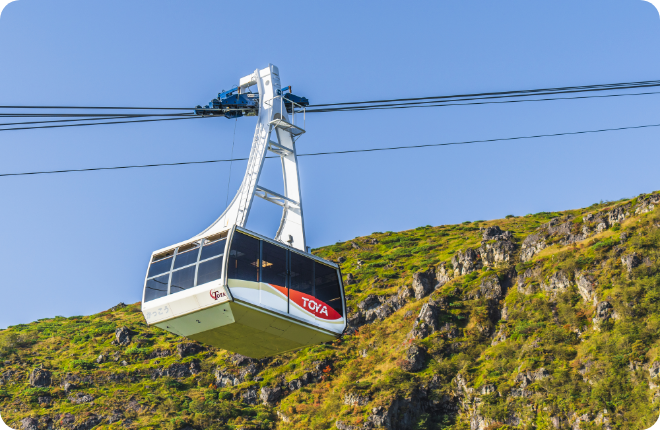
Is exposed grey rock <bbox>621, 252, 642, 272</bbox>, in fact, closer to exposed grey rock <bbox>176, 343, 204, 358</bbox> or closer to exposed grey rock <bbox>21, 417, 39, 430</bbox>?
exposed grey rock <bbox>176, 343, 204, 358</bbox>

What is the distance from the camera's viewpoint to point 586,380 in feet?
249

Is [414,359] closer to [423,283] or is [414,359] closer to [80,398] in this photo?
[423,283]

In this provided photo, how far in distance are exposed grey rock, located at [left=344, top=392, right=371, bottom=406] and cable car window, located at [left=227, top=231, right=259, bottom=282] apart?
6052 centimetres

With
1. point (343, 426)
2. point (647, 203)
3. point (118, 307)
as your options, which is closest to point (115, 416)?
point (343, 426)

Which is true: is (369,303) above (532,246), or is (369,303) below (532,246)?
below

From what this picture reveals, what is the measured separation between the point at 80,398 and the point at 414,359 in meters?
43.5

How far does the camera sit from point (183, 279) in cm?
2580

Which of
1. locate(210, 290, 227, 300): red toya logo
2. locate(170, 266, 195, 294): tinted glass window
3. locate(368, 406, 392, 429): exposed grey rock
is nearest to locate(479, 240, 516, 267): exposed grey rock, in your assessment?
locate(368, 406, 392, 429): exposed grey rock

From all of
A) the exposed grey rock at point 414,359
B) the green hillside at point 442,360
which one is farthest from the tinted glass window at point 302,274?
the exposed grey rock at point 414,359

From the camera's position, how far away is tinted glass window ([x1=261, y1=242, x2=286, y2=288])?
85.7 feet

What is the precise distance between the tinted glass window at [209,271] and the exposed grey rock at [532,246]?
281ft

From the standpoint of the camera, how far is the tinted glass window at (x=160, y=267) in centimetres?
2677

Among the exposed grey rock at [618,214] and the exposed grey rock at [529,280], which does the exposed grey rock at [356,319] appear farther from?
the exposed grey rock at [618,214]

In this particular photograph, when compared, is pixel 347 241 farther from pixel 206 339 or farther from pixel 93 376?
pixel 206 339
